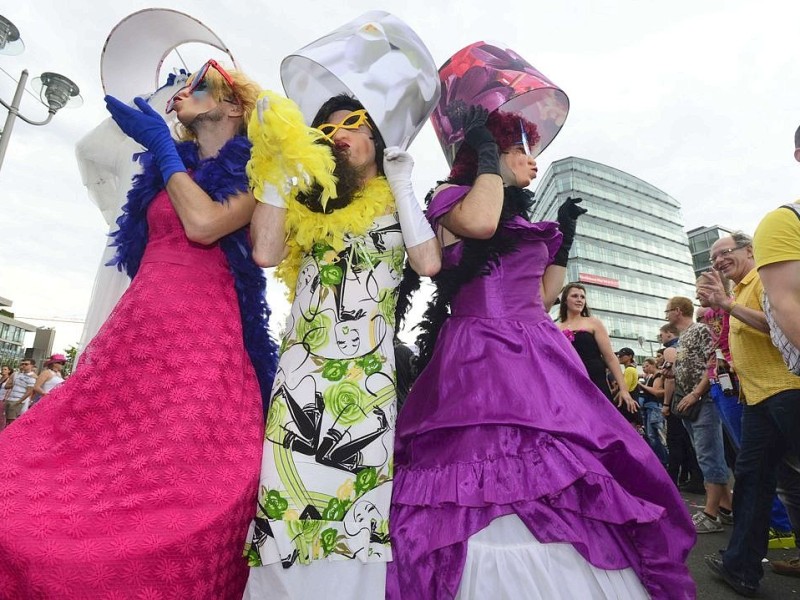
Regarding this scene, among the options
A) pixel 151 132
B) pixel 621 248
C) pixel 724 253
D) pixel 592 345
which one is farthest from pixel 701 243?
pixel 151 132

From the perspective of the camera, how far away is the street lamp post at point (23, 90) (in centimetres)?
525

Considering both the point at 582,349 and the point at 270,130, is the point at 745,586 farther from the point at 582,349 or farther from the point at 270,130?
the point at 270,130

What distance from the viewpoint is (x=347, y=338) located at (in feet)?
4.07

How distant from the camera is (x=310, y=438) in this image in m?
1.13

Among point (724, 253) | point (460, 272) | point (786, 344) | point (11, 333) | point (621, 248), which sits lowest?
point (786, 344)

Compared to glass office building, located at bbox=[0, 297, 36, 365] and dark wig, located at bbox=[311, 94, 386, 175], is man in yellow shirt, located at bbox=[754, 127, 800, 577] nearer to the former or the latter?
dark wig, located at bbox=[311, 94, 386, 175]

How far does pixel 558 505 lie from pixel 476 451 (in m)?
0.23

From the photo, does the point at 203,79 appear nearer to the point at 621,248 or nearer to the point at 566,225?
the point at 566,225

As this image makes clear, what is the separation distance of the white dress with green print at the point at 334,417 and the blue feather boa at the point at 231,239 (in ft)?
0.71

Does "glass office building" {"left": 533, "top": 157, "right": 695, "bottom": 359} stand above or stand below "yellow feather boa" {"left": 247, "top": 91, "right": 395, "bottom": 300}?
above

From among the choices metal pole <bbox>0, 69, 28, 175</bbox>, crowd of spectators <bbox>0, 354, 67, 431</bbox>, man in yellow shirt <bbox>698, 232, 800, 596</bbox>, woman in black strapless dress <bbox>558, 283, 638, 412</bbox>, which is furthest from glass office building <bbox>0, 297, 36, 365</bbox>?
man in yellow shirt <bbox>698, 232, 800, 596</bbox>

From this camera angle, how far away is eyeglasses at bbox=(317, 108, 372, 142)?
4.69 ft

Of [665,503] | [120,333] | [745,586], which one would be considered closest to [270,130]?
[120,333]

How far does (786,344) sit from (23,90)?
811cm
